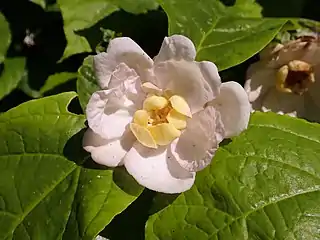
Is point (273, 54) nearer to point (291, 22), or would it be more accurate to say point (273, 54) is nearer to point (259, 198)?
point (291, 22)

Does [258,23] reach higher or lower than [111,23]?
higher

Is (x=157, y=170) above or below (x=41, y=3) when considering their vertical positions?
above

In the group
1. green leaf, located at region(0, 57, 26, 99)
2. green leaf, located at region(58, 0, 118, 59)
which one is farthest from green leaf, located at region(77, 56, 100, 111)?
green leaf, located at region(0, 57, 26, 99)

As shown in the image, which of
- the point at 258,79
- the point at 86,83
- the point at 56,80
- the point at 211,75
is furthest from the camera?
the point at 56,80

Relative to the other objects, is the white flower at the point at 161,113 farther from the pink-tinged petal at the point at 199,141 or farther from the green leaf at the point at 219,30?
the green leaf at the point at 219,30

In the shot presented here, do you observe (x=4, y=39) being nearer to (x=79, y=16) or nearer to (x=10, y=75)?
(x=10, y=75)

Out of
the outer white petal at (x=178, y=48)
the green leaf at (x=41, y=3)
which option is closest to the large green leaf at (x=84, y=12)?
the green leaf at (x=41, y=3)

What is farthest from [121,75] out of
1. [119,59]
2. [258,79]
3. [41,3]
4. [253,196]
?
[41,3]

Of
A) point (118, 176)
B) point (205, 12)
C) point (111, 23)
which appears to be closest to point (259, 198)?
point (118, 176)
